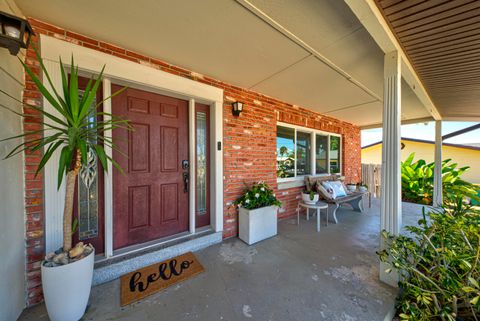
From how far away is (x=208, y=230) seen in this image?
2.57m

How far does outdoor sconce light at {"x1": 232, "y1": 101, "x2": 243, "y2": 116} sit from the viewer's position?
105 inches

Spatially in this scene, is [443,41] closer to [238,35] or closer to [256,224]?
[238,35]

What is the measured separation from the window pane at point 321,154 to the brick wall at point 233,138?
12.3 inches

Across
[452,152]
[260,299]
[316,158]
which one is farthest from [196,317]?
[452,152]

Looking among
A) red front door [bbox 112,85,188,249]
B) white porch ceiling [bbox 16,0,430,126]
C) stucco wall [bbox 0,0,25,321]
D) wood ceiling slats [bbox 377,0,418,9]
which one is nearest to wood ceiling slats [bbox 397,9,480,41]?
white porch ceiling [bbox 16,0,430,126]

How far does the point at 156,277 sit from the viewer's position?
1832mm

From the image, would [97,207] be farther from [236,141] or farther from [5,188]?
[236,141]

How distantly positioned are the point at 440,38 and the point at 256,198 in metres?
2.72

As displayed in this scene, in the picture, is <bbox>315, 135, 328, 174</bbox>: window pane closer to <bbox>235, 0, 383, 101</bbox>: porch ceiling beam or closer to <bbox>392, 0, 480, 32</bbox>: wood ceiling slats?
<bbox>235, 0, 383, 101</bbox>: porch ceiling beam

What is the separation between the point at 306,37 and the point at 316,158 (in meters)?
3.43

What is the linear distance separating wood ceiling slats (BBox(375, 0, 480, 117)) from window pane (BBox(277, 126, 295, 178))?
2118 mm

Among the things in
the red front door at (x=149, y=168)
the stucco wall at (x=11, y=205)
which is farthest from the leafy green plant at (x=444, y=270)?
the stucco wall at (x=11, y=205)

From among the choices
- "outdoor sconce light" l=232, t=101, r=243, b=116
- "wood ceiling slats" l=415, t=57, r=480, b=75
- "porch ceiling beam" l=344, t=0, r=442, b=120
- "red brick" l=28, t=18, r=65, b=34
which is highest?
"red brick" l=28, t=18, r=65, b=34

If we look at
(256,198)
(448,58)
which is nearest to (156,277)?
(256,198)
